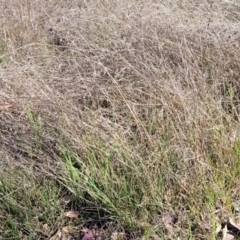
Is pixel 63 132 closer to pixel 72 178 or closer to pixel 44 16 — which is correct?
pixel 72 178

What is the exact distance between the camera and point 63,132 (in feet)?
6.94

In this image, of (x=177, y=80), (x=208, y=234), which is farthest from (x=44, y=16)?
(x=208, y=234)

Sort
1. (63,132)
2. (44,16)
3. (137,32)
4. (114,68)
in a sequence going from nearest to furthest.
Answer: (63,132) < (114,68) < (137,32) < (44,16)

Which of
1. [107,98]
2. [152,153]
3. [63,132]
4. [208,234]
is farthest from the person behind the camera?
[107,98]

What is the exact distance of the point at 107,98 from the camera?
2396 millimetres

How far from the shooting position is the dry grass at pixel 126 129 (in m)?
1.88

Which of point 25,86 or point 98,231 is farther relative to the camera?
point 25,86

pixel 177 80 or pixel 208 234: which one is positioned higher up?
pixel 177 80

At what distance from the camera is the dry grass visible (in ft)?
6.18

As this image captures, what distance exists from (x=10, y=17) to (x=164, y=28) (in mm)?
1155

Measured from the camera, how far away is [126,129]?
2.21m

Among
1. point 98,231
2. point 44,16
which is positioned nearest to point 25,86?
point 98,231

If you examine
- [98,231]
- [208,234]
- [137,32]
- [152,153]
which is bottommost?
[98,231]

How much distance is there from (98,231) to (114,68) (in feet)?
3.49
